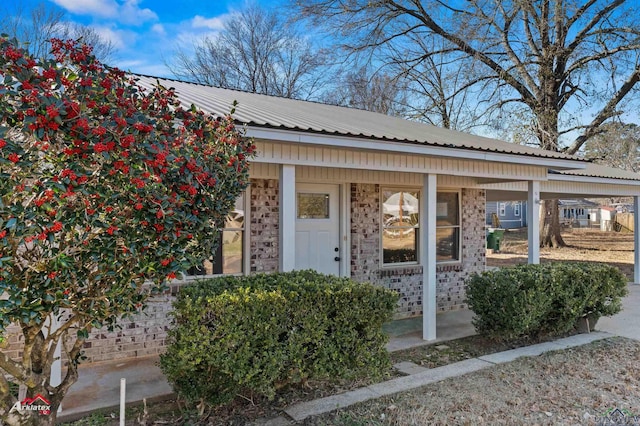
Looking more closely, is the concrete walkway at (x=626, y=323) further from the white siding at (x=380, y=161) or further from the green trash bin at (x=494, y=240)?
the green trash bin at (x=494, y=240)

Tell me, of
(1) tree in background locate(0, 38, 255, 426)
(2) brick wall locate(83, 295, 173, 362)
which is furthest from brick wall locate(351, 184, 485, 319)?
(1) tree in background locate(0, 38, 255, 426)

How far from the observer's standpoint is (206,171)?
2.78 metres

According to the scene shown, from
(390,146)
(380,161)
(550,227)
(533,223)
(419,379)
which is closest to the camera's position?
(419,379)

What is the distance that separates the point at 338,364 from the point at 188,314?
1353mm

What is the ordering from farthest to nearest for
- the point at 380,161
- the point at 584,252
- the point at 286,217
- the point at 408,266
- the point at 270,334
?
1. the point at 584,252
2. the point at 408,266
3. the point at 380,161
4. the point at 286,217
5. the point at 270,334

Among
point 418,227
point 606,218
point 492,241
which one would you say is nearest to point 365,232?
point 418,227

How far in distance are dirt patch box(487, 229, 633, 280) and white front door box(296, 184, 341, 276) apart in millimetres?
10459

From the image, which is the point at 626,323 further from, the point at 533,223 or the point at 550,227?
the point at 550,227

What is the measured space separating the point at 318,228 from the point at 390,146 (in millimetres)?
2194

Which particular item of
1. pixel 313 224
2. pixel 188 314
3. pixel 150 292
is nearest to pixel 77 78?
pixel 150 292

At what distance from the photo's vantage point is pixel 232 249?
634 centimetres

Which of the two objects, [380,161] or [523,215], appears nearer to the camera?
[380,161]

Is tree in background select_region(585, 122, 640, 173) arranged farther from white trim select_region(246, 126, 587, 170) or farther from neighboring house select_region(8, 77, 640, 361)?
white trim select_region(246, 126, 587, 170)

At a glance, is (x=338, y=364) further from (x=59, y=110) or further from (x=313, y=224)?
(x=313, y=224)
